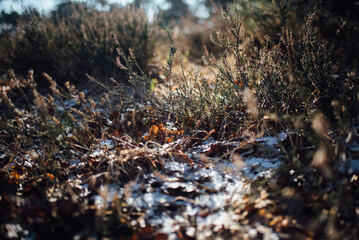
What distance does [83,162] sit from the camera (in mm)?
1385

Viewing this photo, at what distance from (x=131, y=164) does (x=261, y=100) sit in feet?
3.48

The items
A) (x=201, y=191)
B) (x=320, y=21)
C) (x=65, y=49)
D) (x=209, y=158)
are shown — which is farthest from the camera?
(x=65, y=49)

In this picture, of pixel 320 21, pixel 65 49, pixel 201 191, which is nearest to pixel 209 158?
pixel 201 191

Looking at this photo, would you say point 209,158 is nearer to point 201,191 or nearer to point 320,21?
point 201,191

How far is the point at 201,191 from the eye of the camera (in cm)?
→ 109

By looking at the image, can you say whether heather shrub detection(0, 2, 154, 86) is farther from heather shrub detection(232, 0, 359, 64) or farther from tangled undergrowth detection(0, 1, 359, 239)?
tangled undergrowth detection(0, 1, 359, 239)

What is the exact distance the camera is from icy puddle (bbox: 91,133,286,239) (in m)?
0.91

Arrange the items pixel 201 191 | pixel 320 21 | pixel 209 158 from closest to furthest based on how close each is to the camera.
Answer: pixel 201 191, pixel 209 158, pixel 320 21

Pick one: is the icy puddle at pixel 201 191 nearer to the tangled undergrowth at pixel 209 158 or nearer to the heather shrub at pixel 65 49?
the tangled undergrowth at pixel 209 158

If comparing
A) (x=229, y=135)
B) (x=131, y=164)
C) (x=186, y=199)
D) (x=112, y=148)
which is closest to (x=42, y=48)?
(x=112, y=148)

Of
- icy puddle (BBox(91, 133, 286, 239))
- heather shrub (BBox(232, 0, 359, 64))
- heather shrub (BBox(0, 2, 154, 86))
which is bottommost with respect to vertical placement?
icy puddle (BBox(91, 133, 286, 239))

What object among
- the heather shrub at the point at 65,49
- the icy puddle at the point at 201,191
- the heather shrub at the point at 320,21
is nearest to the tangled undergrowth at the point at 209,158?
the icy puddle at the point at 201,191

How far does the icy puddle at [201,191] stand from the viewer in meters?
0.91

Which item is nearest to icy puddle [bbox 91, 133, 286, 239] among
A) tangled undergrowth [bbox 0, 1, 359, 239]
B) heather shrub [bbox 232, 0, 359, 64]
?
tangled undergrowth [bbox 0, 1, 359, 239]
